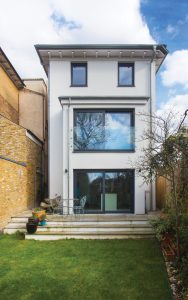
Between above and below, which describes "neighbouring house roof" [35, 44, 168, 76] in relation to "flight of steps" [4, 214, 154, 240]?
above

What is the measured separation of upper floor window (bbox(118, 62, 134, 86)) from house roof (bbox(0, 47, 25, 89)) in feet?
21.4

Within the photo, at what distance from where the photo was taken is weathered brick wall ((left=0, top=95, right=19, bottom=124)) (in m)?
17.6

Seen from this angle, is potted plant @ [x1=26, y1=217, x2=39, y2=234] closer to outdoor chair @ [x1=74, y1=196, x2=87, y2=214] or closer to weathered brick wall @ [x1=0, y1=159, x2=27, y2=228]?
weathered brick wall @ [x1=0, y1=159, x2=27, y2=228]

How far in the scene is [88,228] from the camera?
477 inches

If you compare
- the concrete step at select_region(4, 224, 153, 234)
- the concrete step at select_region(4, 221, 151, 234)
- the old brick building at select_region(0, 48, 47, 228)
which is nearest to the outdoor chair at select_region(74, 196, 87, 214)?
the concrete step at select_region(4, 221, 151, 234)

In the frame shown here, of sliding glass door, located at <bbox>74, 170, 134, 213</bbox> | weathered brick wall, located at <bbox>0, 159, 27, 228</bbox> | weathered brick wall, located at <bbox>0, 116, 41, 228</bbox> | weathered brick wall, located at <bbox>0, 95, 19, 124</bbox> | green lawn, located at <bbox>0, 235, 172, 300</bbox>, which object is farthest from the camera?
weathered brick wall, located at <bbox>0, 95, 19, 124</bbox>

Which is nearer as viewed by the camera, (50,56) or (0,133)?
(0,133)

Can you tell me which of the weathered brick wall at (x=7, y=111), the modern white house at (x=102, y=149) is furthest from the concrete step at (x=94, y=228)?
the weathered brick wall at (x=7, y=111)

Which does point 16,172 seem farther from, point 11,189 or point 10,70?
point 10,70

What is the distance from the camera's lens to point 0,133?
609 inches

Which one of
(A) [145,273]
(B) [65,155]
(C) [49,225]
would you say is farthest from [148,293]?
(B) [65,155]

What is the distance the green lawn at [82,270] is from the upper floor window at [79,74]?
9.27 m

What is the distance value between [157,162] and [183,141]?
1518mm

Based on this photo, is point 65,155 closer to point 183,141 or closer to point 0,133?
point 0,133
